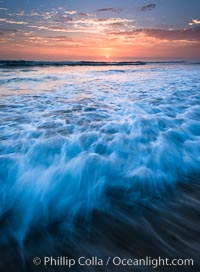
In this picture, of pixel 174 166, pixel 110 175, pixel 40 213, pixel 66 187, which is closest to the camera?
pixel 40 213

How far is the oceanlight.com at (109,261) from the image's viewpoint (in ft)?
5.30

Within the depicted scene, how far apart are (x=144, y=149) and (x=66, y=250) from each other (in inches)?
73.7

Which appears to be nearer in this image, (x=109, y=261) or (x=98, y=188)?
(x=109, y=261)

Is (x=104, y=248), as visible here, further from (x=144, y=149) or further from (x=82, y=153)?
(x=144, y=149)

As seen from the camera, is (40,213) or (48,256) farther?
(40,213)

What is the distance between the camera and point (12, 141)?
325 cm

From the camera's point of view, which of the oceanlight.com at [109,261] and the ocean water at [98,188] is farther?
the ocean water at [98,188]

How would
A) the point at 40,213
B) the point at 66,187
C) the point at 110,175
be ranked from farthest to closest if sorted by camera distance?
1. the point at 110,175
2. the point at 66,187
3. the point at 40,213

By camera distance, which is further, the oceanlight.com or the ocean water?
the ocean water

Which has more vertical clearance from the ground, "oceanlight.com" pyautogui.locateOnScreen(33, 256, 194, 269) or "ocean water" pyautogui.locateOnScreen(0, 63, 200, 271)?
"ocean water" pyautogui.locateOnScreen(0, 63, 200, 271)

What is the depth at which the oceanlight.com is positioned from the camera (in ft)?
5.30

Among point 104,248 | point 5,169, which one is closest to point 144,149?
point 104,248

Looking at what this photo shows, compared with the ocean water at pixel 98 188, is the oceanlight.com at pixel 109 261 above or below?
below

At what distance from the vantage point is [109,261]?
1.64 meters
